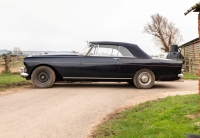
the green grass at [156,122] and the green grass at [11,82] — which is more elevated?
the green grass at [11,82]

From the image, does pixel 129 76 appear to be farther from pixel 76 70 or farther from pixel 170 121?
pixel 170 121

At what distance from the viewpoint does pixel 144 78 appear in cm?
869

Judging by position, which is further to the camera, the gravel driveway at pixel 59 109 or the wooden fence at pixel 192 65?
the wooden fence at pixel 192 65

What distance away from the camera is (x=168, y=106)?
560 cm

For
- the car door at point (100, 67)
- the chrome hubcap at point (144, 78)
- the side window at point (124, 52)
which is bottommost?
the chrome hubcap at point (144, 78)

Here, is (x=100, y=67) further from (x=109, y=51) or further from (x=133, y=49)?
(x=133, y=49)

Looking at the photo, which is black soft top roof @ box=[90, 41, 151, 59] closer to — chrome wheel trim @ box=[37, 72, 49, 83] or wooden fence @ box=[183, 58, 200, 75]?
chrome wheel trim @ box=[37, 72, 49, 83]

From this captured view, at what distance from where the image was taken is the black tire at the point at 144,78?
8688 millimetres

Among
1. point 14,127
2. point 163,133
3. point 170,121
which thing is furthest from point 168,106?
point 14,127

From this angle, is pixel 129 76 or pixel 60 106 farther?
pixel 129 76

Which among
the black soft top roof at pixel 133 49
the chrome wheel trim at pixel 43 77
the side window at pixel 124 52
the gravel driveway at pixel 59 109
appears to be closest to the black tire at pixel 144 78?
the gravel driveway at pixel 59 109

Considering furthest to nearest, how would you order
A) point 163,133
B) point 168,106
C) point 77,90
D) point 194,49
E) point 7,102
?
point 194,49 → point 77,90 → point 7,102 → point 168,106 → point 163,133

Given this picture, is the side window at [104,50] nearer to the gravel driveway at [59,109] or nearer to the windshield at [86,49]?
the windshield at [86,49]

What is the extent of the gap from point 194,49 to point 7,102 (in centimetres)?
1924
